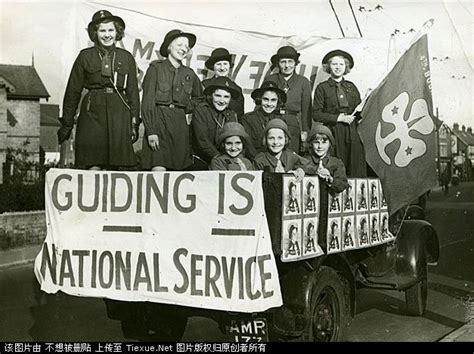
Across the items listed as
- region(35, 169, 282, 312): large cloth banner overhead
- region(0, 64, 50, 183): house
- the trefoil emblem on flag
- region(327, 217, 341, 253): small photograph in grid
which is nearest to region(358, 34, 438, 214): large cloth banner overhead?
the trefoil emblem on flag

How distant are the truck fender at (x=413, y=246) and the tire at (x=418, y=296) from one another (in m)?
0.07

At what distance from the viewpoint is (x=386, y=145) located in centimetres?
415

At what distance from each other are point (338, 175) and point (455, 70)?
3.68 feet

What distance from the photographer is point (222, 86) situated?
165 inches

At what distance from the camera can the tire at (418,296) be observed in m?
4.31

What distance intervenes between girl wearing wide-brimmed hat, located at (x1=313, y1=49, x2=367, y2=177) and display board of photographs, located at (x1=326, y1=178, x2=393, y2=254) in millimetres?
295

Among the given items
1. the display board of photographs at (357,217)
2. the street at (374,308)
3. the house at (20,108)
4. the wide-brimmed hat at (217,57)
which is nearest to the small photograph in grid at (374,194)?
the display board of photographs at (357,217)

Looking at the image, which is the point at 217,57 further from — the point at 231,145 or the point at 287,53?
the point at 231,145

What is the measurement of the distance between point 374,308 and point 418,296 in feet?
1.03

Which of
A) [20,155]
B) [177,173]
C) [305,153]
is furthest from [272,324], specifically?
[20,155]

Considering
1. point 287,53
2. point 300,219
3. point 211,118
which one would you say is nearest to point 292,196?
point 300,219

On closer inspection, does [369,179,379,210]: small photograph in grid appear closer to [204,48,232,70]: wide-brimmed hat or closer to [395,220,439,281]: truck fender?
[395,220,439,281]: truck fender

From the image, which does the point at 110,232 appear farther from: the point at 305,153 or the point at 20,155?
the point at 305,153

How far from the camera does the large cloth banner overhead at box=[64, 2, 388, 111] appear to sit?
4043 millimetres
